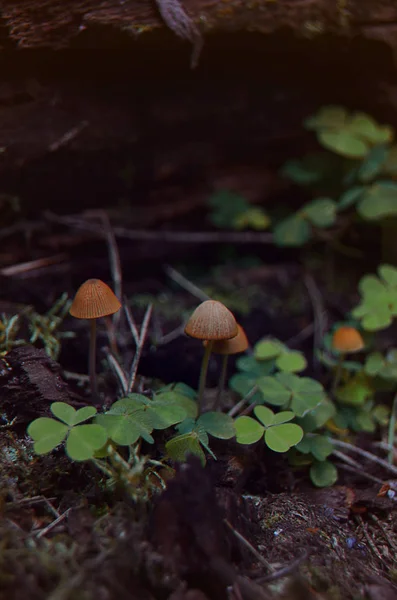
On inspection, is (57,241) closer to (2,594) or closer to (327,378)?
(327,378)

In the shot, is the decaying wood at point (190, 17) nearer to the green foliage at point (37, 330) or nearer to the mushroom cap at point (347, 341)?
the green foliage at point (37, 330)

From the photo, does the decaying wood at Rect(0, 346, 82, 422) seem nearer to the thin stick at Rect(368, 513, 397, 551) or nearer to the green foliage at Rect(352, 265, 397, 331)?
the thin stick at Rect(368, 513, 397, 551)

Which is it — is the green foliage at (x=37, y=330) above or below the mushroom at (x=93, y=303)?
below

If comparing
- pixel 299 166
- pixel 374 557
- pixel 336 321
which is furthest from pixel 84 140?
pixel 374 557

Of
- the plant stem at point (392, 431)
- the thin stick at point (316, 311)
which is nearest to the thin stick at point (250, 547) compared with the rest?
the plant stem at point (392, 431)

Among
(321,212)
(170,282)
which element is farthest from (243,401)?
(321,212)

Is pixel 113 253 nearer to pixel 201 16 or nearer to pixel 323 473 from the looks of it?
pixel 201 16

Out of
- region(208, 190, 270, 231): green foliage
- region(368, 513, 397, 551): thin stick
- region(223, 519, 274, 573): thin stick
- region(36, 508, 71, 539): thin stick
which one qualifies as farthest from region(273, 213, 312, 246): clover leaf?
region(36, 508, 71, 539): thin stick
